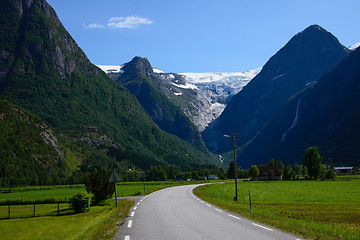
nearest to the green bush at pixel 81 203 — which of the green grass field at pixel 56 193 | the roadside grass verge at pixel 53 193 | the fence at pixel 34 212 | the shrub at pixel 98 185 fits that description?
the fence at pixel 34 212

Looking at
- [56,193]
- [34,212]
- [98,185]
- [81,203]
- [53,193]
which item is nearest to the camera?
[81,203]

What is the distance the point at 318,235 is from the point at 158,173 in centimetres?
18511

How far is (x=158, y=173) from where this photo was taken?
195 metres

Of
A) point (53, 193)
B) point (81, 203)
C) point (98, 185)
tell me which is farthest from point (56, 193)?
point (81, 203)

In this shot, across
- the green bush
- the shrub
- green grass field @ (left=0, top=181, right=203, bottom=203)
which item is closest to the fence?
the green bush

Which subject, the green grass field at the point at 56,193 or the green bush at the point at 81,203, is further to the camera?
the green grass field at the point at 56,193

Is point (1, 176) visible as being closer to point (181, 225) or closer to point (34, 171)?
point (34, 171)

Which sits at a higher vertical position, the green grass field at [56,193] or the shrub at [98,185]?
the shrub at [98,185]

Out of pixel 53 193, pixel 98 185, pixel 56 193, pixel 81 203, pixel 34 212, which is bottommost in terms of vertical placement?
pixel 53 193

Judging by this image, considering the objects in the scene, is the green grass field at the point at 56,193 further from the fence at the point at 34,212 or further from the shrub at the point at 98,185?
the shrub at the point at 98,185

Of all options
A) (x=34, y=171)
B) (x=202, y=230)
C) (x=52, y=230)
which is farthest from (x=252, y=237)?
(x=34, y=171)

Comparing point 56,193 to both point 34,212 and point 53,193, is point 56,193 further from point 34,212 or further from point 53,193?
point 34,212

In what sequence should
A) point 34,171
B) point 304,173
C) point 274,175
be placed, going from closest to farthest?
point 304,173 < point 274,175 < point 34,171

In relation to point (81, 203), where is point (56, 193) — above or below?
below
